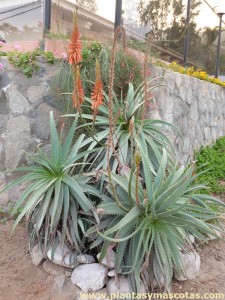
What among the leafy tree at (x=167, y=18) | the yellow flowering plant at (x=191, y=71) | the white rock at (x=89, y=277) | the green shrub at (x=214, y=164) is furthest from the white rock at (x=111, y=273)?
the leafy tree at (x=167, y=18)

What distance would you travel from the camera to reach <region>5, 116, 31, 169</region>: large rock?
3342mm

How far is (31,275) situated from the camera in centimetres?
251

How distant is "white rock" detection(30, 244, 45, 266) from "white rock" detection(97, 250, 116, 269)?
A: 49 cm

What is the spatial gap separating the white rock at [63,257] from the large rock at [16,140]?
46.8 inches

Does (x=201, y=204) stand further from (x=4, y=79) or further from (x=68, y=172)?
(x=4, y=79)

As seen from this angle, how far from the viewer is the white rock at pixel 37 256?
2576mm

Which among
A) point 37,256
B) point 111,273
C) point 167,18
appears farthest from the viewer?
point 167,18

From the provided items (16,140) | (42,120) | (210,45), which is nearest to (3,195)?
(16,140)

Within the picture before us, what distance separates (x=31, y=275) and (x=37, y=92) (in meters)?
1.76

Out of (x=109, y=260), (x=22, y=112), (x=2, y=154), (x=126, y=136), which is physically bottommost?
(x=109, y=260)

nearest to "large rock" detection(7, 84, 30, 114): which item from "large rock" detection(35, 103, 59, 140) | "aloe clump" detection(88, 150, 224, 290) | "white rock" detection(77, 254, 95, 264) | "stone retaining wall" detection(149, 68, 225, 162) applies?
"large rock" detection(35, 103, 59, 140)

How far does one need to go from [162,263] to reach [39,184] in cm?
106

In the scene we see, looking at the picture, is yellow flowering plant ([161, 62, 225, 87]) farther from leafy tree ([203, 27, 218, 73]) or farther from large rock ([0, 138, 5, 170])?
large rock ([0, 138, 5, 170])

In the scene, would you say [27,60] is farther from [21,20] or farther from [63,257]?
[63,257]
